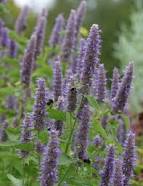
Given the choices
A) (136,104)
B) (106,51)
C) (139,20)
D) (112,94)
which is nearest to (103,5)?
(106,51)

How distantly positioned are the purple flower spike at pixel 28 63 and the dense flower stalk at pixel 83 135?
151 cm

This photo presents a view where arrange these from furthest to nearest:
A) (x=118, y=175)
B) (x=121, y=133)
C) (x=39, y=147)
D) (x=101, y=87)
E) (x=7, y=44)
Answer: (x=7, y=44)
(x=121, y=133)
(x=101, y=87)
(x=39, y=147)
(x=118, y=175)

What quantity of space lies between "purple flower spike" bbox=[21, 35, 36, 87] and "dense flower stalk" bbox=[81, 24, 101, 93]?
4.90 feet

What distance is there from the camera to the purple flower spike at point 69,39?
6926 millimetres

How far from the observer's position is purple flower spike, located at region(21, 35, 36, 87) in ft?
19.8

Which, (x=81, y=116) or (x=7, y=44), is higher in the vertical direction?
(x=7, y=44)

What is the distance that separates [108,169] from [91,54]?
75 cm

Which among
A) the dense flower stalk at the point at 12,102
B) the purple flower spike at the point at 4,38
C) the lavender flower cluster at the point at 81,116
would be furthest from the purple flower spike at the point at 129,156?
the purple flower spike at the point at 4,38

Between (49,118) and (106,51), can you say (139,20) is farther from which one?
(49,118)

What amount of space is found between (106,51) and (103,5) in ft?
29.5

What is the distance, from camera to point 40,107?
4.39m

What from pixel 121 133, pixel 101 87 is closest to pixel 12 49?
pixel 121 133

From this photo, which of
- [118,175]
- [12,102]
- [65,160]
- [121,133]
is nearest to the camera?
[118,175]

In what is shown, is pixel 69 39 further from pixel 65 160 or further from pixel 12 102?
pixel 65 160
